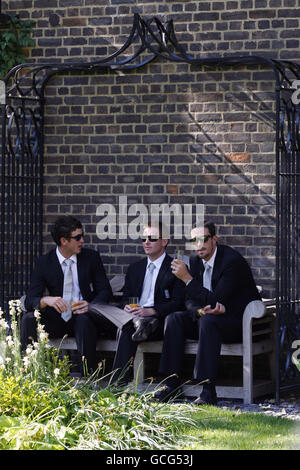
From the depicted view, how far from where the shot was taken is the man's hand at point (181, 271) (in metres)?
7.82

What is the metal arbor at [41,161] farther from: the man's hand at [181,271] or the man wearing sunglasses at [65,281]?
the man's hand at [181,271]

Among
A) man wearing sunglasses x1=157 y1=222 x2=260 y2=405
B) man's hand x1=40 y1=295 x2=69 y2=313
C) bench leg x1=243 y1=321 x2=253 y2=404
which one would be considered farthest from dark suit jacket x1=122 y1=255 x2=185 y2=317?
bench leg x1=243 y1=321 x2=253 y2=404

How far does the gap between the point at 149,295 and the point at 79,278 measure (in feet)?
1.96

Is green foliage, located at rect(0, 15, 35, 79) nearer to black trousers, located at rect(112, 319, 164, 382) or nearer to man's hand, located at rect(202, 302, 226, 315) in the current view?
black trousers, located at rect(112, 319, 164, 382)

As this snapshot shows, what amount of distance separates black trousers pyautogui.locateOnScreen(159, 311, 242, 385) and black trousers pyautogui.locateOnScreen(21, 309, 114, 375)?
2.00ft

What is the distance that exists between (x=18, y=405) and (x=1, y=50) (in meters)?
4.13

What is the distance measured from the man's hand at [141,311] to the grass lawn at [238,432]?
103 centimetres

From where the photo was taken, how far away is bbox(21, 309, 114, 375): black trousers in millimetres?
7938

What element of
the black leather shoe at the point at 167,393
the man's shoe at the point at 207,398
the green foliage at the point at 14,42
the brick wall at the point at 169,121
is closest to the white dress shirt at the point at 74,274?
the brick wall at the point at 169,121
